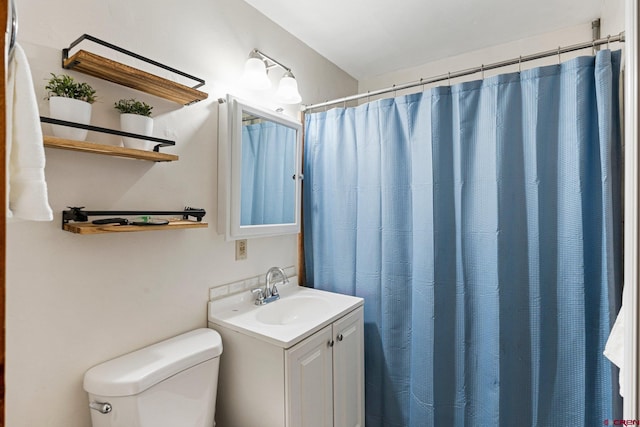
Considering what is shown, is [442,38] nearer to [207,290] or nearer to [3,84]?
[207,290]

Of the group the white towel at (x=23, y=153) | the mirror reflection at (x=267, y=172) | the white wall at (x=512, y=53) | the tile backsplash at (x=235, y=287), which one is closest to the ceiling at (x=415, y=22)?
the white wall at (x=512, y=53)

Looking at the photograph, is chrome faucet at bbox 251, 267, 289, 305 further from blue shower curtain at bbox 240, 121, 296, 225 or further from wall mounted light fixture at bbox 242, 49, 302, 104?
wall mounted light fixture at bbox 242, 49, 302, 104

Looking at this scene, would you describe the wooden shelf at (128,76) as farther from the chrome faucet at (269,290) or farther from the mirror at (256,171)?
the chrome faucet at (269,290)

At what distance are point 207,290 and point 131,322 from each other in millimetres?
350

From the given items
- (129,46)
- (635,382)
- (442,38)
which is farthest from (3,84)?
(442,38)

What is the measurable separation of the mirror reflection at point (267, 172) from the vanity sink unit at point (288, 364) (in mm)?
454

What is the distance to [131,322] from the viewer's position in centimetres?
123

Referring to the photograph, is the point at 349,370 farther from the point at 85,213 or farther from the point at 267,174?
the point at 85,213

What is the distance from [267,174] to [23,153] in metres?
1.17

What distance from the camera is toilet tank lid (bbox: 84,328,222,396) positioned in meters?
1.03

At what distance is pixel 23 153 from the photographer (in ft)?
2.07

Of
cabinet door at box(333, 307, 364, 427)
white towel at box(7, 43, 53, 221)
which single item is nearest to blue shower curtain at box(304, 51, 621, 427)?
cabinet door at box(333, 307, 364, 427)

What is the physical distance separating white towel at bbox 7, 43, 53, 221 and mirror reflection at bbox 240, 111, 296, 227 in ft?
3.16

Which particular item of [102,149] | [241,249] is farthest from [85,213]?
[241,249]
